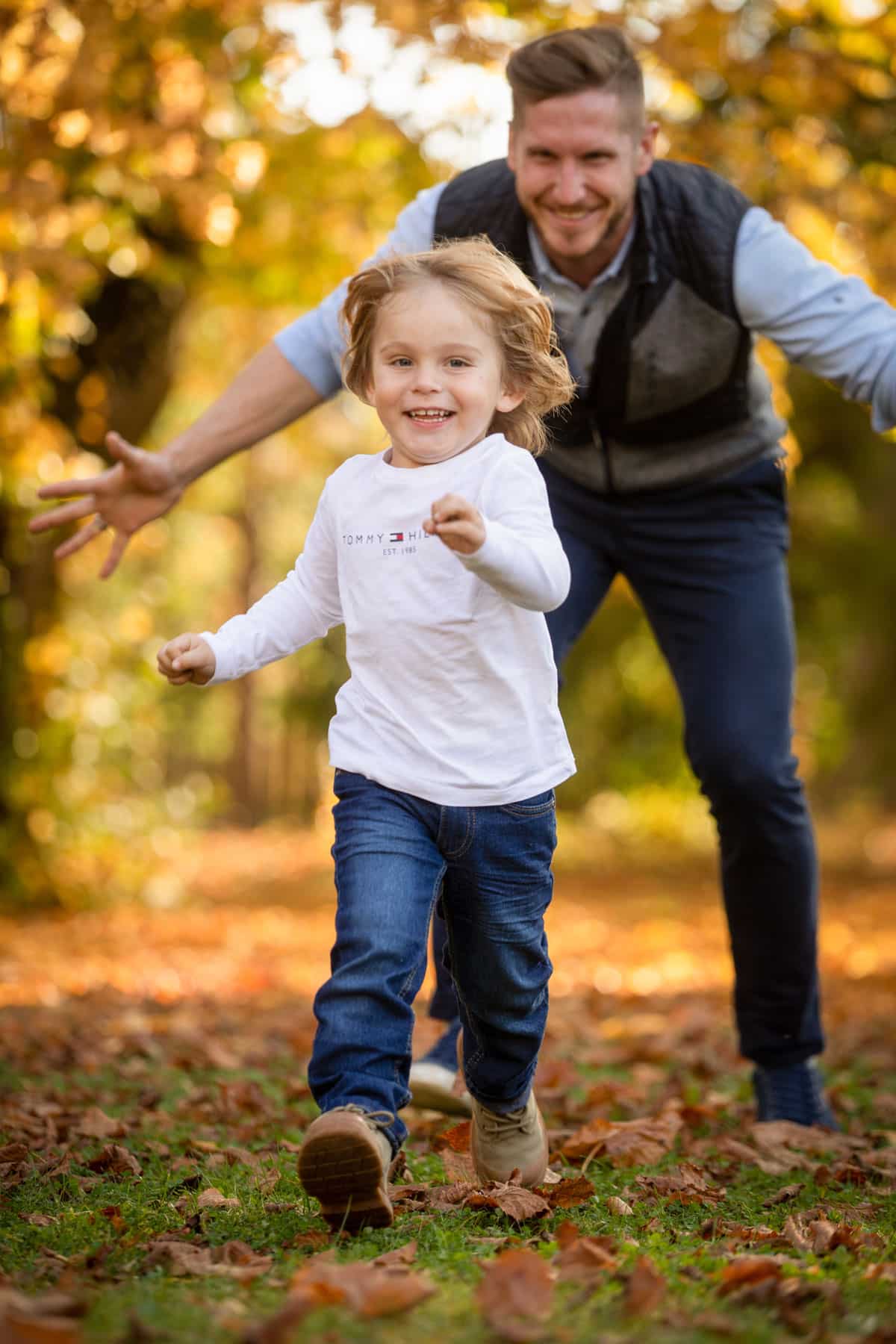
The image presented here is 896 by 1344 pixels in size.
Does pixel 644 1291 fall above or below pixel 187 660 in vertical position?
below

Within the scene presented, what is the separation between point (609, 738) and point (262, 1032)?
10.2m

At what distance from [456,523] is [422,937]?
2.47 feet

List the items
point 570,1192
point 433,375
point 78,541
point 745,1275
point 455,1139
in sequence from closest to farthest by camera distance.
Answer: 1. point 745,1275
2. point 433,375
3. point 570,1192
4. point 455,1139
5. point 78,541

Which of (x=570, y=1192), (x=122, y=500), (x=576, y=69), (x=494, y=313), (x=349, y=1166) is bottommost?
(x=570, y=1192)

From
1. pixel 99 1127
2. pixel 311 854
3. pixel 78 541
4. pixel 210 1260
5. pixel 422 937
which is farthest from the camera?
pixel 311 854

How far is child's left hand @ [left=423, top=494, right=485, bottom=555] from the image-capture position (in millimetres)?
2361

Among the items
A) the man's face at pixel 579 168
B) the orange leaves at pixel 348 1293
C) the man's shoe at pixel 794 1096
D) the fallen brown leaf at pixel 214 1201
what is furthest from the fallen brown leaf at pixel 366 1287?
the man's face at pixel 579 168

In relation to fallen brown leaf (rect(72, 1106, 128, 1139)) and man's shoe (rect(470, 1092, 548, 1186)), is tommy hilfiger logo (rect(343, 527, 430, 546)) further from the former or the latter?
fallen brown leaf (rect(72, 1106, 128, 1139))

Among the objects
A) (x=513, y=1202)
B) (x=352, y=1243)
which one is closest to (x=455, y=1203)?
(x=513, y=1202)

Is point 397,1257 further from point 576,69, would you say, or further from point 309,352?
point 576,69

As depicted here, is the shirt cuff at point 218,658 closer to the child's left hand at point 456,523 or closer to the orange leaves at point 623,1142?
the child's left hand at point 456,523

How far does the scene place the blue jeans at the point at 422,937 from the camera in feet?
8.30

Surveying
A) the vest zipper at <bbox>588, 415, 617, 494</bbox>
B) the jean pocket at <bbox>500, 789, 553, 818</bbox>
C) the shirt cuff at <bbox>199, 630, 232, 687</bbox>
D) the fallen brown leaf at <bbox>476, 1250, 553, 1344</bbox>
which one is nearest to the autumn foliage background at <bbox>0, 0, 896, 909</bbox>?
the vest zipper at <bbox>588, 415, 617, 494</bbox>

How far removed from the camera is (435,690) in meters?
2.65
